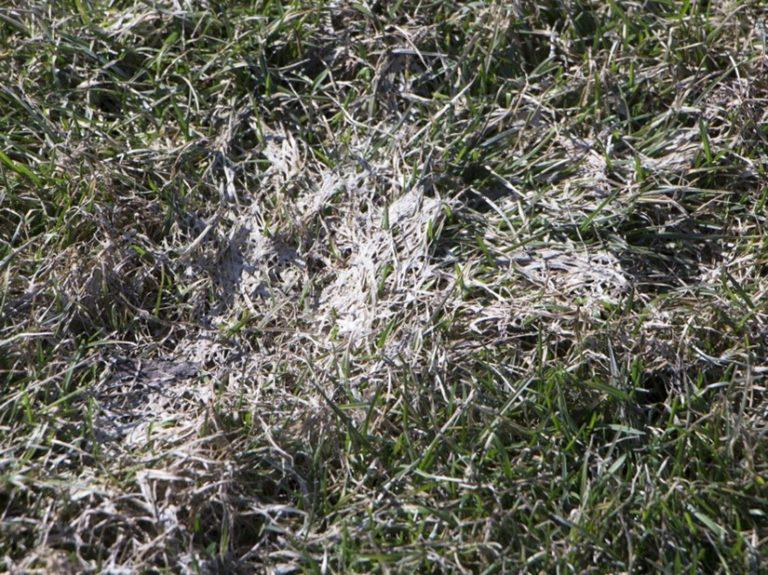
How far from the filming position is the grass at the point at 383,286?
2.40 meters

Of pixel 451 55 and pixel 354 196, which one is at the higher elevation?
pixel 451 55

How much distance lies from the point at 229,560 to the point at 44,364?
2.37 feet

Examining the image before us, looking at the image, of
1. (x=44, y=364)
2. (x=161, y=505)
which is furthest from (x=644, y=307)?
(x=44, y=364)

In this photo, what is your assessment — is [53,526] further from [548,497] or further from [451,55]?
[451,55]

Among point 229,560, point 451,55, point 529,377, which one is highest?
point 451,55

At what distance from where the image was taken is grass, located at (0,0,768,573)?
2396mm

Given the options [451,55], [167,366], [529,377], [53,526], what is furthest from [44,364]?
[451,55]

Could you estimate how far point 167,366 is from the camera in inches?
108

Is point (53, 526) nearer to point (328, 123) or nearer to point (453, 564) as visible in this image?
point (453, 564)

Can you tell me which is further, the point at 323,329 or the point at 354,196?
the point at 354,196

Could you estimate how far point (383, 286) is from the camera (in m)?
2.81

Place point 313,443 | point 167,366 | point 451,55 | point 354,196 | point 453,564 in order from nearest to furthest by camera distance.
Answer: point 453,564
point 313,443
point 167,366
point 354,196
point 451,55

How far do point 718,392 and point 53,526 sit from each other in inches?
62.8

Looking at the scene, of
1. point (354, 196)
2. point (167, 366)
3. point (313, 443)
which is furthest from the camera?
point (354, 196)
